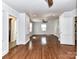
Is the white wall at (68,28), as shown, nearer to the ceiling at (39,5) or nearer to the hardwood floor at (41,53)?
the ceiling at (39,5)

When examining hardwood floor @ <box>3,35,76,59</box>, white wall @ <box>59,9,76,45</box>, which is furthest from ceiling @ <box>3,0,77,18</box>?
hardwood floor @ <box>3,35,76,59</box>

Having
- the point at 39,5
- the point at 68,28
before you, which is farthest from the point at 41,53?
the point at 68,28

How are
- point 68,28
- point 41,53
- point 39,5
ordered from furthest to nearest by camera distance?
point 68,28 → point 39,5 → point 41,53

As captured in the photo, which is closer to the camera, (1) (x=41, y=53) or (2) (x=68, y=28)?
(1) (x=41, y=53)

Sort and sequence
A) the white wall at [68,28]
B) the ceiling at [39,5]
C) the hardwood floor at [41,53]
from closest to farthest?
1. the hardwood floor at [41,53]
2. the ceiling at [39,5]
3. the white wall at [68,28]

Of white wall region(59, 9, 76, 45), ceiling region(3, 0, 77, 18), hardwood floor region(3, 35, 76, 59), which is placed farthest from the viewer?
white wall region(59, 9, 76, 45)

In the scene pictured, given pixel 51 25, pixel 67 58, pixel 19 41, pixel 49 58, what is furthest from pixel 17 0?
pixel 51 25

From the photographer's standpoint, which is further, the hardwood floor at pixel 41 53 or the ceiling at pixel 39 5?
the ceiling at pixel 39 5

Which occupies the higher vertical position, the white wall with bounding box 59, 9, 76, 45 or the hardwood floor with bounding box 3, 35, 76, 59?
the white wall with bounding box 59, 9, 76, 45

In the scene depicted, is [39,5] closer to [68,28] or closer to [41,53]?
[41,53]

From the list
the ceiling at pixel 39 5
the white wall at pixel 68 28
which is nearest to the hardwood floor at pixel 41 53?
the white wall at pixel 68 28

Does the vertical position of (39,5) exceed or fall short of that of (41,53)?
it exceeds it

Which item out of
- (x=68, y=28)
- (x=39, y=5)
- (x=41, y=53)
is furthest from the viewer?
(x=68, y=28)

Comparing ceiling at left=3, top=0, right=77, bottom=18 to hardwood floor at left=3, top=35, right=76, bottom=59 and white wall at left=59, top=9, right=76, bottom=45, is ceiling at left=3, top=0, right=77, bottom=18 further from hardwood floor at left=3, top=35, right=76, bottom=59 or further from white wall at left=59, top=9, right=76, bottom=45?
hardwood floor at left=3, top=35, right=76, bottom=59
